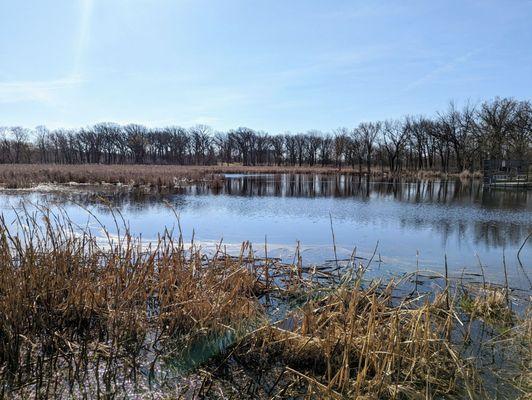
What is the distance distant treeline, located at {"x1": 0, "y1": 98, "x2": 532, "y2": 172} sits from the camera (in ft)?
175

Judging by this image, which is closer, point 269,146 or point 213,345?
point 213,345

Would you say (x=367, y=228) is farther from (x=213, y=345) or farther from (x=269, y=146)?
(x=269, y=146)

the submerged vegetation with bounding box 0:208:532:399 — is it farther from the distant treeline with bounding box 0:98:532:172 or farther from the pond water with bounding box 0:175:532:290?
the distant treeline with bounding box 0:98:532:172

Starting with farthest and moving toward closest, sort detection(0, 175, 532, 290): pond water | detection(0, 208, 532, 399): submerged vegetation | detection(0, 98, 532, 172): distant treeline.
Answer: detection(0, 98, 532, 172): distant treeline → detection(0, 175, 532, 290): pond water → detection(0, 208, 532, 399): submerged vegetation

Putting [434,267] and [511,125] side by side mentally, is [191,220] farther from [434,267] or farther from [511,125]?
[511,125]

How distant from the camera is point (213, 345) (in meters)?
4.02

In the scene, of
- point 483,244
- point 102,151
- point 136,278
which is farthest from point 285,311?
point 102,151

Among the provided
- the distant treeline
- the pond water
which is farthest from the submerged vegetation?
the distant treeline

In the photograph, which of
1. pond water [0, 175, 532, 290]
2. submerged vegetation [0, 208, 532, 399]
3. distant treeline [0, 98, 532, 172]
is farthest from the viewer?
distant treeline [0, 98, 532, 172]

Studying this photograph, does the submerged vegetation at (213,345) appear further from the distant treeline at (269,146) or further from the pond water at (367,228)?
the distant treeline at (269,146)

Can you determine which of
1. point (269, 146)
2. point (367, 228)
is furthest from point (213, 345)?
point (269, 146)

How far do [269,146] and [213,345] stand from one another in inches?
3412

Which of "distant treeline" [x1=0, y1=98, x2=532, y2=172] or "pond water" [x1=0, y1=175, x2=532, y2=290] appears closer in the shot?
"pond water" [x1=0, y1=175, x2=532, y2=290]

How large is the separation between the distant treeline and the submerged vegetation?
5048 centimetres
